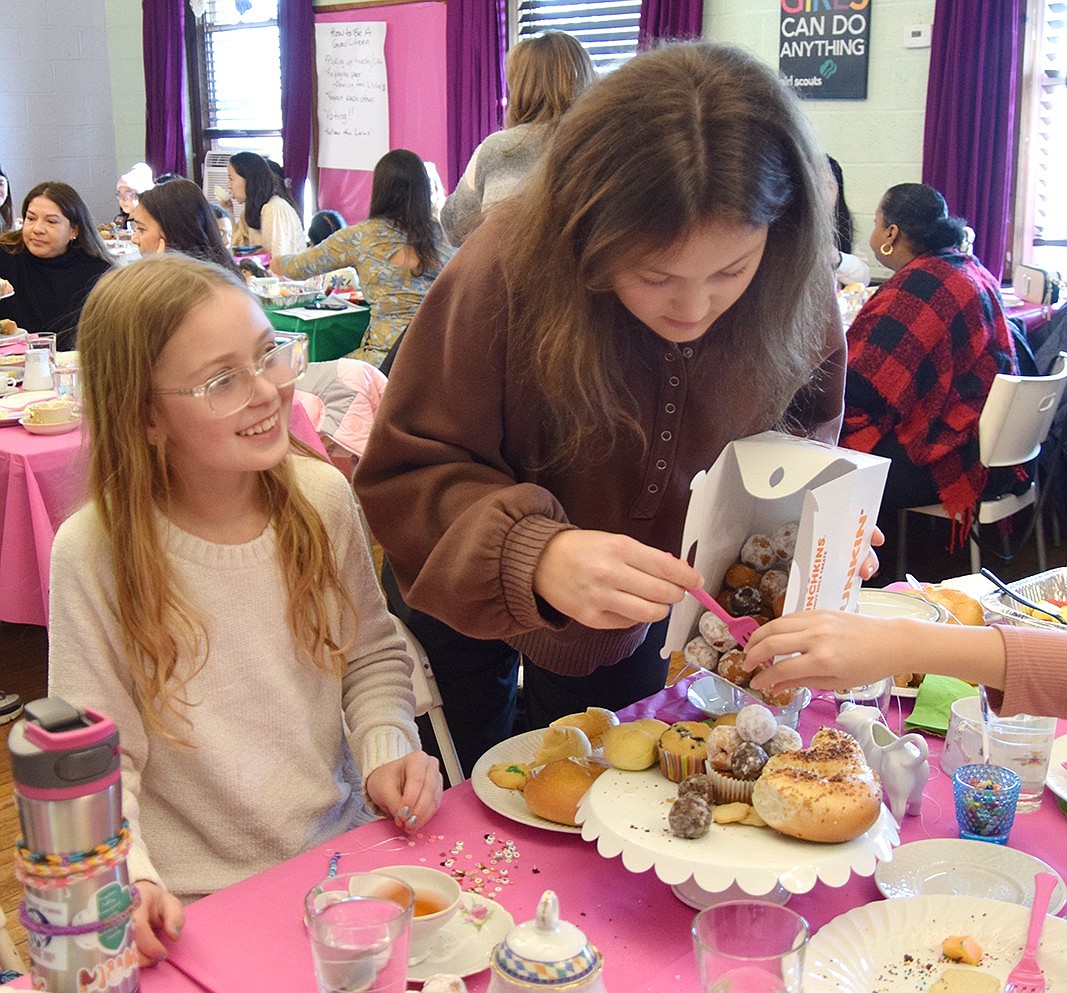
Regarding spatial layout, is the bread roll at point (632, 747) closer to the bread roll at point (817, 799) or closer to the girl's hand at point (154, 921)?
the bread roll at point (817, 799)

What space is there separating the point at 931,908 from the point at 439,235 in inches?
161

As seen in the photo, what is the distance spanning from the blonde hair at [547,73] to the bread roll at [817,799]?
3149mm

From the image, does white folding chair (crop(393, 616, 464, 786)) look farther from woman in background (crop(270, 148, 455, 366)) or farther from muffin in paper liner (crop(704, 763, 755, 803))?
woman in background (crop(270, 148, 455, 366))

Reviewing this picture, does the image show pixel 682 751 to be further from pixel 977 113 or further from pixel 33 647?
pixel 977 113

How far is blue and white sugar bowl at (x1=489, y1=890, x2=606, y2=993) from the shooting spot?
0.78m

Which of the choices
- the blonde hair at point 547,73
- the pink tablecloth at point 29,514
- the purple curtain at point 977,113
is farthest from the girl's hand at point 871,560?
the purple curtain at point 977,113

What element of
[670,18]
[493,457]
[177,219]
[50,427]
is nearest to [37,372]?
[50,427]

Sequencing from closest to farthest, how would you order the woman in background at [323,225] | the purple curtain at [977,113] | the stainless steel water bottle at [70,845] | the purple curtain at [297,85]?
1. the stainless steel water bottle at [70,845]
2. the purple curtain at [977,113]
3. the woman in background at [323,225]
4. the purple curtain at [297,85]

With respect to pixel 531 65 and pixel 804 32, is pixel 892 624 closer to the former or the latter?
pixel 531 65

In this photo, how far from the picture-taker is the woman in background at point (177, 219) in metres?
4.12

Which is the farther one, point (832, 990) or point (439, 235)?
point (439, 235)

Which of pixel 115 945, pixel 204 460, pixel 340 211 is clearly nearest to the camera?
pixel 115 945

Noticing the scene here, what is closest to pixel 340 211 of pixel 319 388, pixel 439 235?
pixel 439 235

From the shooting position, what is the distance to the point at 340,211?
24.4ft
